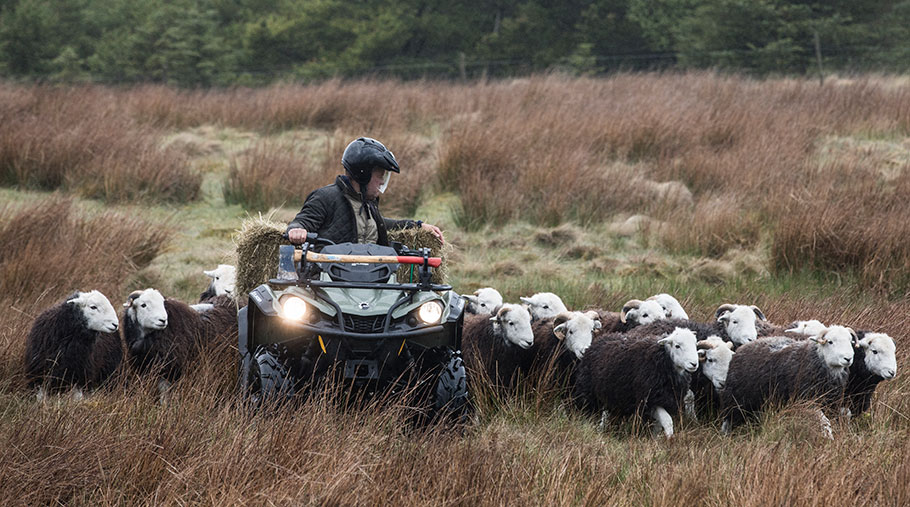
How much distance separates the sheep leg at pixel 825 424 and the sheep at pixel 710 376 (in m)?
0.81

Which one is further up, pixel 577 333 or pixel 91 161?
pixel 577 333

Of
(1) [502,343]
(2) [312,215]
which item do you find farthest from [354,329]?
(1) [502,343]

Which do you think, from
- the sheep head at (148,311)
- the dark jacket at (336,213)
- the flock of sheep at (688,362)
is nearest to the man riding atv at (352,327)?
the dark jacket at (336,213)

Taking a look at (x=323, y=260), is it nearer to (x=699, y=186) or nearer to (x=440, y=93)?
(x=699, y=186)

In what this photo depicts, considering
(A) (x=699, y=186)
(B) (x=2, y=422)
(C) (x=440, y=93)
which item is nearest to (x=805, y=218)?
(A) (x=699, y=186)

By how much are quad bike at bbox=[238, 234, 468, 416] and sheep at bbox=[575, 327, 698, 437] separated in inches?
64.5

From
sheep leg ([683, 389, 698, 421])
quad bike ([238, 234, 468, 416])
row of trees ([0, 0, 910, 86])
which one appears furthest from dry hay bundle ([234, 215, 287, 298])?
row of trees ([0, 0, 910, 86])

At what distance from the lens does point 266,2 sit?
40.1m

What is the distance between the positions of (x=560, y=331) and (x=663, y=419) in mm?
1076

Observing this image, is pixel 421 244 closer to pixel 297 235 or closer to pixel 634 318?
pixel 297 235

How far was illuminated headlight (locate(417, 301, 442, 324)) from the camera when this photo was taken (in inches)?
199

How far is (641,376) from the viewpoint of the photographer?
21.5ft

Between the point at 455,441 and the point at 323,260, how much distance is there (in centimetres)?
120

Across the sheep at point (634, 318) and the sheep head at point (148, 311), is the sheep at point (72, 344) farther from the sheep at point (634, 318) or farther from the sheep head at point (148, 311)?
the sheep at point (634, 318)
